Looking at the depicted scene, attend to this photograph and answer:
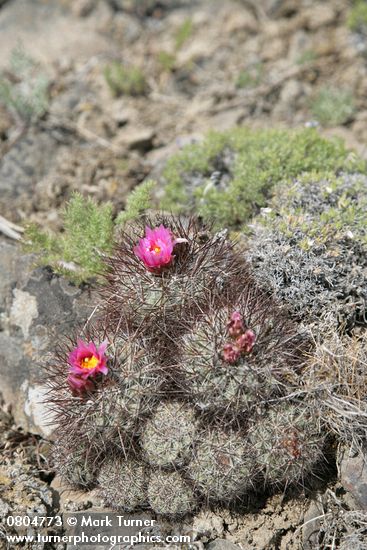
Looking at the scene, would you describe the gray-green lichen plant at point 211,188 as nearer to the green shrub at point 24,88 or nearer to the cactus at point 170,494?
the cactus at point 170,494

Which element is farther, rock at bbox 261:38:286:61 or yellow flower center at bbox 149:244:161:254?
rock at bbox 261:38:286:61

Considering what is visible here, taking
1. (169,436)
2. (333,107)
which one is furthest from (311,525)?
(333,107)

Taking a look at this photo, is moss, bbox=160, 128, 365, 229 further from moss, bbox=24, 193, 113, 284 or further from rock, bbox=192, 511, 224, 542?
rock, bbox=192, 511, 224, 542

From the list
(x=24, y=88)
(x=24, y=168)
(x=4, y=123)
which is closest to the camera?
(x=24, y=168)

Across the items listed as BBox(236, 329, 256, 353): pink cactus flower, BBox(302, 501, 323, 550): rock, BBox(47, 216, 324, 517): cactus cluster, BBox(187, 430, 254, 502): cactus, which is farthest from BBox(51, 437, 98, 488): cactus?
BBox(302, 501, 323, 550): rock

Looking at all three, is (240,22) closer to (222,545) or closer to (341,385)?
(341,385)

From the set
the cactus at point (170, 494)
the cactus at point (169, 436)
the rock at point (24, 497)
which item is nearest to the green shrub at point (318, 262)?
the cactus at point (169, 436)

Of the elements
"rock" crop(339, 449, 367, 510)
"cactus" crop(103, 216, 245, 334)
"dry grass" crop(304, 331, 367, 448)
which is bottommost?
"rock" crop(339, 449, 367, 510)
